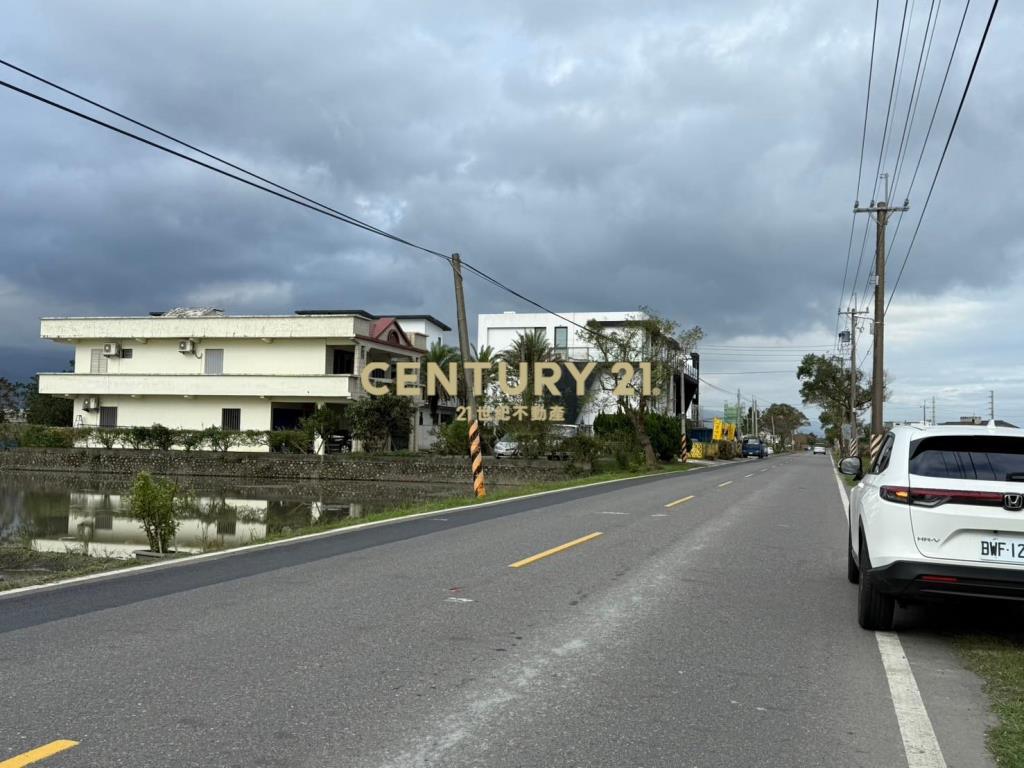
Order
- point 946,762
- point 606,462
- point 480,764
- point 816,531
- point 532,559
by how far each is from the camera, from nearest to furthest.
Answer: point 480,764 < point 946,762 < point 532,559 < point 816,531 < point 606,462

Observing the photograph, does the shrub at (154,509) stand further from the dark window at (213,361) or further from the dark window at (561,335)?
the dark window at (561,335)

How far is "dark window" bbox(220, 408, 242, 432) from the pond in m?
8.64

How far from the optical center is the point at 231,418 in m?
47.4

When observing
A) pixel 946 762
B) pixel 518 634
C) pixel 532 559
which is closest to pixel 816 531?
pixel 532 559

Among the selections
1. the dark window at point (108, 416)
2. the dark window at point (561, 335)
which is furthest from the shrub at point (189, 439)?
the dark window at point (561, 335)

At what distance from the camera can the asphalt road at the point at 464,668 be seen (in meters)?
4.15

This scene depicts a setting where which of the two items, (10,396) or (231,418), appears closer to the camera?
(231,418)

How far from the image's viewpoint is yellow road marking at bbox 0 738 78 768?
12.3ft

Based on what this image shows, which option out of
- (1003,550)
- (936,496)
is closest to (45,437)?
(936,496)

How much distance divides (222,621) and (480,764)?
3614 millimetres

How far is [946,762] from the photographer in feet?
13.7

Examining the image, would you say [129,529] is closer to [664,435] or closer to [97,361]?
[664,435]

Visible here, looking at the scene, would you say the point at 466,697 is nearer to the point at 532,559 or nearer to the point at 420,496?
the point at 532,559

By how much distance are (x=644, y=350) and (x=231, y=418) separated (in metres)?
24.0
